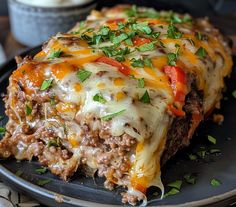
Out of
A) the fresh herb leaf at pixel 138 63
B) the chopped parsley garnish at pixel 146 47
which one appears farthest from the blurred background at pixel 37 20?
the fresh herb leaf at pixel 138 63

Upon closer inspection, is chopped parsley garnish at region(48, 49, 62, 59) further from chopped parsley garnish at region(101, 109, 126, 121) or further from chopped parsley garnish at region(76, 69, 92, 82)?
chopped parsley garnish at region(101, 109, 126, 121)

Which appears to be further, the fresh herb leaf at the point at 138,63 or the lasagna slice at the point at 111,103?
the fresh herb leaf at the point at 138,63

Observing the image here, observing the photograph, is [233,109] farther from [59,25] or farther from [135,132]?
[59,25]

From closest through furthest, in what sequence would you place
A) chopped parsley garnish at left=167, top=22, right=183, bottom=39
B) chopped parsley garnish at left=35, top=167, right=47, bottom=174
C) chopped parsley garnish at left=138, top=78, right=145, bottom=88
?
chopped parsley garnish at left=138, top=78, right=145, bottom=88, chopped parsley garnish at left=35, top=167, right=47, bottom=174, chopped parsley garnish at left=167, top=22, right=183, bottom=39

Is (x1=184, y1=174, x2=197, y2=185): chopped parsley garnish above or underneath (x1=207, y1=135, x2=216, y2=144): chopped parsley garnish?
above

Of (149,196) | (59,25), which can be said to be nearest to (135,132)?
(149,196)

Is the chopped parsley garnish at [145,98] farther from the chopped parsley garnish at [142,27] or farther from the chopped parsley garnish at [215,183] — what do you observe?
the chopped parsley garnish at [142,27]

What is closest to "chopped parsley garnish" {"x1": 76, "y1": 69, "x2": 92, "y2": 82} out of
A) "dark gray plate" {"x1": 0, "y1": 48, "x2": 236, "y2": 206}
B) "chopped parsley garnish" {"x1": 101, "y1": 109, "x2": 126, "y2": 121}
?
"chopped parsley garnish" {"x1": 101, "y1": 109, "x2": 126, "y2": 121}

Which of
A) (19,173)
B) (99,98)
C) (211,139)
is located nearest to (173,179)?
(211,139)
